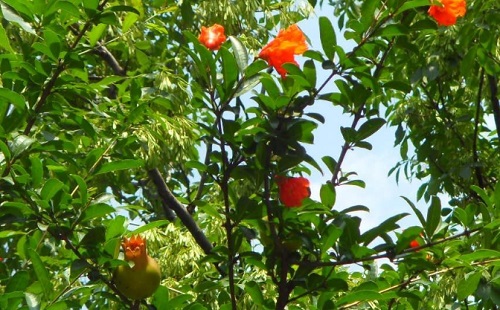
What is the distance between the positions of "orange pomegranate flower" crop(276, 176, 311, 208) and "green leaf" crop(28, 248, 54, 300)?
50 cm

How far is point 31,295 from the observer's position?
5.73ft

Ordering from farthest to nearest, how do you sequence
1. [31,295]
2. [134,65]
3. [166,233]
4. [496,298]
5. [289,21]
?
[289,21] < [134,65] < [166,233] < [496,298] < [31,295]

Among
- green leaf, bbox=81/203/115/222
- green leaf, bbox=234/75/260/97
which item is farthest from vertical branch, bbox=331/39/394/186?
green leaf, bbox=81/203/115/222

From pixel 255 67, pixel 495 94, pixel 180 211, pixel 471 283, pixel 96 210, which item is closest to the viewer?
pixel 255 67

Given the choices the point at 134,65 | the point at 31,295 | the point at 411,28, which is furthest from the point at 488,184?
the point at 31,295

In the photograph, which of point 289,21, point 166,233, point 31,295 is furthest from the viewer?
point 289,21

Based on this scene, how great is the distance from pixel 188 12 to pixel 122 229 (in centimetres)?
267

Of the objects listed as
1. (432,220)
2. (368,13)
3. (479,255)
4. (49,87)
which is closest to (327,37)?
(368,13)

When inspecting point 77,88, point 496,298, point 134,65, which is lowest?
point 496,298

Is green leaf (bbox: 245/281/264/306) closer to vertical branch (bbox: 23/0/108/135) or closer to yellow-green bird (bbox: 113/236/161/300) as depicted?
yellow-green bird (bbox: 113/236/161/300)

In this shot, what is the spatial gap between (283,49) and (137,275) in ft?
1.77

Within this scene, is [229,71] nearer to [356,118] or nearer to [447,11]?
[356,118]

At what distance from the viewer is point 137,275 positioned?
1.77 metres

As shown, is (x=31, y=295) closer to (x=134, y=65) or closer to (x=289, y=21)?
(x=134, y=65)
